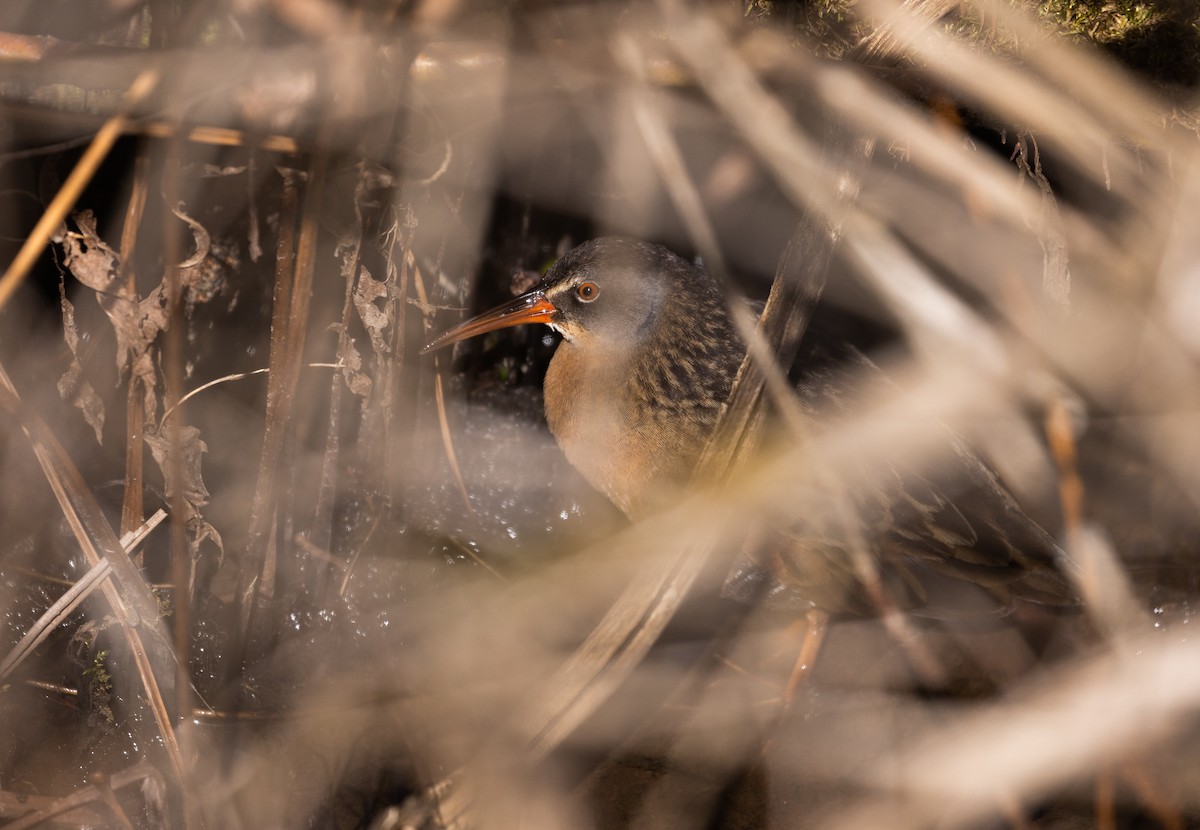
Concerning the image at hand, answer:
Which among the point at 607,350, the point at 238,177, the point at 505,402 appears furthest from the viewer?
the point at 505,402

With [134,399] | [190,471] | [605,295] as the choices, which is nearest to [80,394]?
[134,399]

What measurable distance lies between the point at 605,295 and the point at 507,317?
0.95ft

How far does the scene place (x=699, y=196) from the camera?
265cm

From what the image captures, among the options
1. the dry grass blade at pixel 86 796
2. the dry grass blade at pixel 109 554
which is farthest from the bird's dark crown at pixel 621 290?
the dry grass blade at pixel 86 796

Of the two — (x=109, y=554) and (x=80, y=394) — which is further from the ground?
(x=80, y=394)

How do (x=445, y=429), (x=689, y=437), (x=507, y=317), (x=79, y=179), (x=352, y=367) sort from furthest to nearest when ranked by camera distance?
(x=445, y=429), (x=507, y=317), (x=689, y=437), (x=352, y=367), (x=79, y=179)

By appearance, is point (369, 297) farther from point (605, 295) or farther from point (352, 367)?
point (605, 295)

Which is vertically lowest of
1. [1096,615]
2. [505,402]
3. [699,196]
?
[505,402]

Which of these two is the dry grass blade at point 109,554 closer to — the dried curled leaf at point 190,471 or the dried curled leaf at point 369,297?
the dried curled leaf at point 190,471

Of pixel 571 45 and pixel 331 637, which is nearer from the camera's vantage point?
pixel 571 45

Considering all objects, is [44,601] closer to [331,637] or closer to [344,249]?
[331,637]

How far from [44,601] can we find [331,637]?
690 mm

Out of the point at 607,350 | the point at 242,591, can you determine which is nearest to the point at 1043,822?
the point at 607,350

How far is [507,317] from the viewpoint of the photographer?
8.11ft
